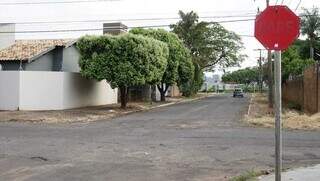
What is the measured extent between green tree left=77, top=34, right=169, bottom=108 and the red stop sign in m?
29.6

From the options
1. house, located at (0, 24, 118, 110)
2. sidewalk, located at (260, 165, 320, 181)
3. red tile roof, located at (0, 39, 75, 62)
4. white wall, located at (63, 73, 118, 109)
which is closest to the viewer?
sidewalk, located at (260, 165, 320, 181)

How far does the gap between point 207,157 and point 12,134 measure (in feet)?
29.7

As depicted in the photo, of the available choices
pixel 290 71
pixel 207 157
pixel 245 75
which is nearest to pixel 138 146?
pixel 207 157

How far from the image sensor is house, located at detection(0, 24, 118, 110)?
35500 millimetres

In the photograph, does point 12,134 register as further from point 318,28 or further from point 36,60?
point 318,28

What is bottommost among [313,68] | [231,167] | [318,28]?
[231,167]

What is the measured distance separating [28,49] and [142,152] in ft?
99.2

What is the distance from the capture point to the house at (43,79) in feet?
116

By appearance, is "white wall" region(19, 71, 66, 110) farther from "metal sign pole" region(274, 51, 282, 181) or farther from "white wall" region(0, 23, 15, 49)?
"metal sign pole" region(274, 51, 282, 181)

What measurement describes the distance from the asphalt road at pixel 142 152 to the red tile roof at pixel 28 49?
60.1 feet

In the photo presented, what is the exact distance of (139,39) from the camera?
1522 inches

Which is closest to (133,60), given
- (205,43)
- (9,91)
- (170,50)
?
(9,91)

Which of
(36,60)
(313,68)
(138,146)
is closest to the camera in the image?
(138,146)

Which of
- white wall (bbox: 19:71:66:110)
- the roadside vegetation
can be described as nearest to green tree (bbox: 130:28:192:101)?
the roadside vegetation
